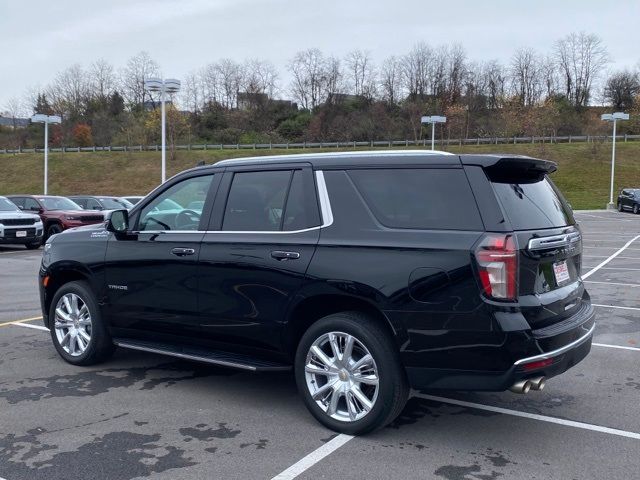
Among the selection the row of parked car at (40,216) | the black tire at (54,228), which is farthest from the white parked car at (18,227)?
the black tire at (54,228)

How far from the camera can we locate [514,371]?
13.8ft

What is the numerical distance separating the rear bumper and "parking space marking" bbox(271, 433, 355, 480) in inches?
25.5

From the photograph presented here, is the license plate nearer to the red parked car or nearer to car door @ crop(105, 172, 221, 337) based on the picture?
car door @ crop(105, 172, 221, 337)

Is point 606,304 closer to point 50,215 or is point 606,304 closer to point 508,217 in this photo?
point 508,217

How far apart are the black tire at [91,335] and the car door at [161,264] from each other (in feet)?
0.68

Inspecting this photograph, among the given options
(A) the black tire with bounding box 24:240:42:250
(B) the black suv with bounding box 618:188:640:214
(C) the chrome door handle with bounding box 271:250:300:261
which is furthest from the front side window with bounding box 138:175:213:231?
(B) the black suv with bounding box 618:188:640:214

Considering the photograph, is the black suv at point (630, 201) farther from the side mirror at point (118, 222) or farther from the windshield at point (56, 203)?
the side mirror at point (118, 222)

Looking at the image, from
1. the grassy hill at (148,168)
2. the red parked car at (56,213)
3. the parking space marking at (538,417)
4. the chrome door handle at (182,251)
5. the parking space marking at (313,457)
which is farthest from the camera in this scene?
the grassy hill at (148,168)

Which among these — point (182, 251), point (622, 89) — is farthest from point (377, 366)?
point (622, 89)

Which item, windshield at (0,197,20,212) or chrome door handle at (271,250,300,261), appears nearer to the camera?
chrome door handle at (271,250,300,261)

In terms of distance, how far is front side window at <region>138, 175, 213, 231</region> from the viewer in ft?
18.7

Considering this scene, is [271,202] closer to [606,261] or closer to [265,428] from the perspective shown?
[265,428]

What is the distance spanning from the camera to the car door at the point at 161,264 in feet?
18.2

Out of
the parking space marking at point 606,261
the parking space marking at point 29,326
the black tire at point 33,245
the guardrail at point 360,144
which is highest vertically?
the guardrail at point 360,144
